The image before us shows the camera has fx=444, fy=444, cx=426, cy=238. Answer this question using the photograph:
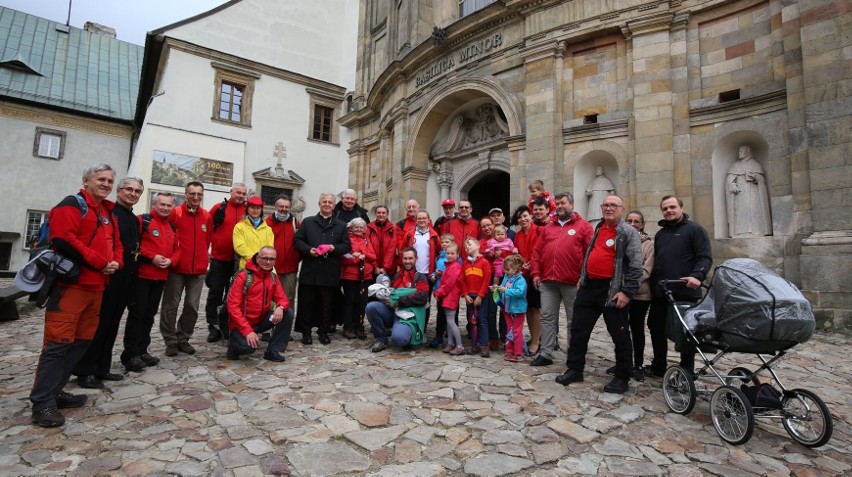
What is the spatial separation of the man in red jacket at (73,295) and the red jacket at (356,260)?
2.82m

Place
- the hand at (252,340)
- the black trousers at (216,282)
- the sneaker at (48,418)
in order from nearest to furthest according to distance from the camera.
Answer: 1. the sneaker at (48,418)
2. the hand at (252,340)
3. the black trousers at (216,282)

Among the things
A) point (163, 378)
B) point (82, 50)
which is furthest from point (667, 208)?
point (82, 50)

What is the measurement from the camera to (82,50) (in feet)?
92.3

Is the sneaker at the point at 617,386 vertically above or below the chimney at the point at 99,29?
below

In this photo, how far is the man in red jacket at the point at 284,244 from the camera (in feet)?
19.8

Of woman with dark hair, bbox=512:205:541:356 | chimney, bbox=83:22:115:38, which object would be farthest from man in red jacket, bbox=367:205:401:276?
chimney, bbox=83:22:115:38

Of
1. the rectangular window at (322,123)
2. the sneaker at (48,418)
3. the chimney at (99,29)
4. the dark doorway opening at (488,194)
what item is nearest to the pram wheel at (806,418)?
the sneaker at (48,418)

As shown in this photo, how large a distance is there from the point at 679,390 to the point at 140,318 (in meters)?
5.21

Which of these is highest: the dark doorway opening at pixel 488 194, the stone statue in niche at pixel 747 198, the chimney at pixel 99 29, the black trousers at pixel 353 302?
the chimney at pixel 99 29

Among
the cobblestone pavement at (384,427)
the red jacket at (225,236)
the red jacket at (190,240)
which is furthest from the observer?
the red jacket at (225,236)

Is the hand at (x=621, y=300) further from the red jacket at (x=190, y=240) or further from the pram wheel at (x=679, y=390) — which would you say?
the red jacket at (x=190, y=240)

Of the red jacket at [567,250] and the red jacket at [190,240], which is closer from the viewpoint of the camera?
the red jacket at [567,250]

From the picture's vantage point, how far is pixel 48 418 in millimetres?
3166

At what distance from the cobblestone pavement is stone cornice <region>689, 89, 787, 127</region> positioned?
5614 millimetres
